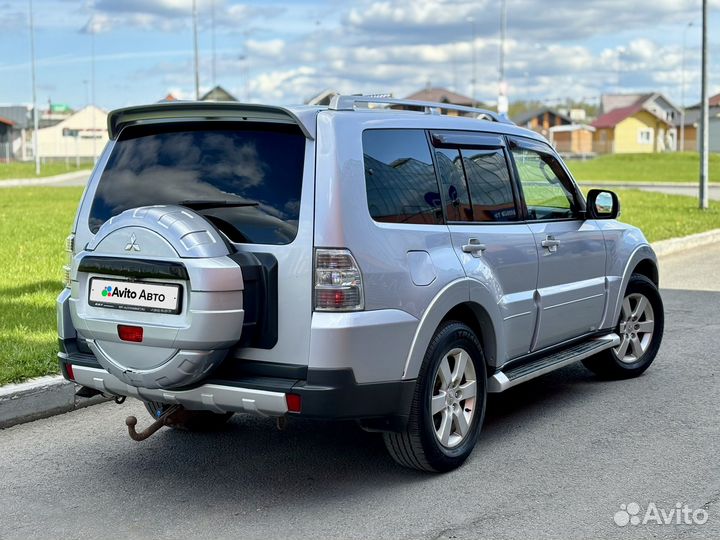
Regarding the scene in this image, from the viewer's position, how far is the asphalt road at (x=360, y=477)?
4.38 m

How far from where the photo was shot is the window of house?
107 metres

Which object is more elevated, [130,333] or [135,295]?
[135,295]

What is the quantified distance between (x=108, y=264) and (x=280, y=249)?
79 centimetres

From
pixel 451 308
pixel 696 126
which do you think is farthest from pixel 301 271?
pixel 696 126

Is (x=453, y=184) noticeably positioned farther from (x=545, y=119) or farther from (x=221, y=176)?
(x=545, y=119)

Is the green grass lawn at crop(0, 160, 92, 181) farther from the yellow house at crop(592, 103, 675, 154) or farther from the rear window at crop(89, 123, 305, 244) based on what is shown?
the yellow house at crop(592, 103, 675, 154)

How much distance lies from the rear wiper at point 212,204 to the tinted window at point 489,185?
1358 mm

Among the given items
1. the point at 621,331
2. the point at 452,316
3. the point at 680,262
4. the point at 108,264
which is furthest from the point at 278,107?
the point at 680,262

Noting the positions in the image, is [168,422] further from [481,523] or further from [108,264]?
[481,523]

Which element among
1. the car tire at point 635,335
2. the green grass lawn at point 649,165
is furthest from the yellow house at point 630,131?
the car tire at point 635,335

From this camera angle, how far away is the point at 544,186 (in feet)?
20.3

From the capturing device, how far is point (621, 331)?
709 cm

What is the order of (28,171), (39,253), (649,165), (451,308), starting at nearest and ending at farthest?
(451,308), (39,253), (28,171), (649,165)

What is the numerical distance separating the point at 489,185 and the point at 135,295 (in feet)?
6.98
